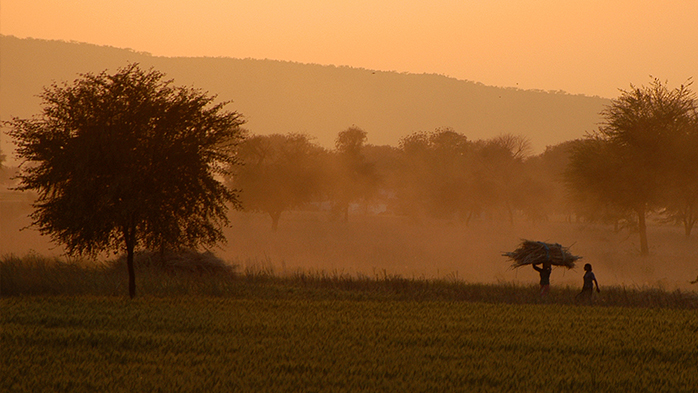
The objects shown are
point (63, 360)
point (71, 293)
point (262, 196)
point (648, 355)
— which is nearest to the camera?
point (63, 360)

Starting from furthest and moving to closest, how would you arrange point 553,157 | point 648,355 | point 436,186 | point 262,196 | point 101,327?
point 553,157 → point 436,186 → point 262,196 → point 101,327 → point 648,355

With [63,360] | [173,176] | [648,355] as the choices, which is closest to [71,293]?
[173,176]

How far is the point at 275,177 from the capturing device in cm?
6500

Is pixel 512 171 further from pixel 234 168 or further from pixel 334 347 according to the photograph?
pixel 334 347

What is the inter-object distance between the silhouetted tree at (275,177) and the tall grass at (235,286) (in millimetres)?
35217

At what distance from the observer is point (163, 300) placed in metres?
20.1

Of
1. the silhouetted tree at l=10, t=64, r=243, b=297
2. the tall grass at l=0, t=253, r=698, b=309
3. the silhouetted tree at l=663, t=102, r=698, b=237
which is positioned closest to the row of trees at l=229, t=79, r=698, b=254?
the silhouetted tree at l=663, t=102, r=698, b=237

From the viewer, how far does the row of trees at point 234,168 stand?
20.3 metres

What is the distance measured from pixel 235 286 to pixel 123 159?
5.88 metres

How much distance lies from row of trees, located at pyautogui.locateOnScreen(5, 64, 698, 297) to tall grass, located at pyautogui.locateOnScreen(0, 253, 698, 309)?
1.14 m

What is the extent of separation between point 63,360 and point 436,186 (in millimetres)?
71010

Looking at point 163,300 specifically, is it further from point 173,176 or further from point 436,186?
point 436,186

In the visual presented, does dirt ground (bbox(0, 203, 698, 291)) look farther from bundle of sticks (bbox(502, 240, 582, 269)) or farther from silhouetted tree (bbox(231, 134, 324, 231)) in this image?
bundle of sticks (bbox(502, 240, 582, 269))

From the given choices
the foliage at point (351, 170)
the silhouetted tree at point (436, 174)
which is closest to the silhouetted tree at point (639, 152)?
the silhouetted tree at point (436, 174)
